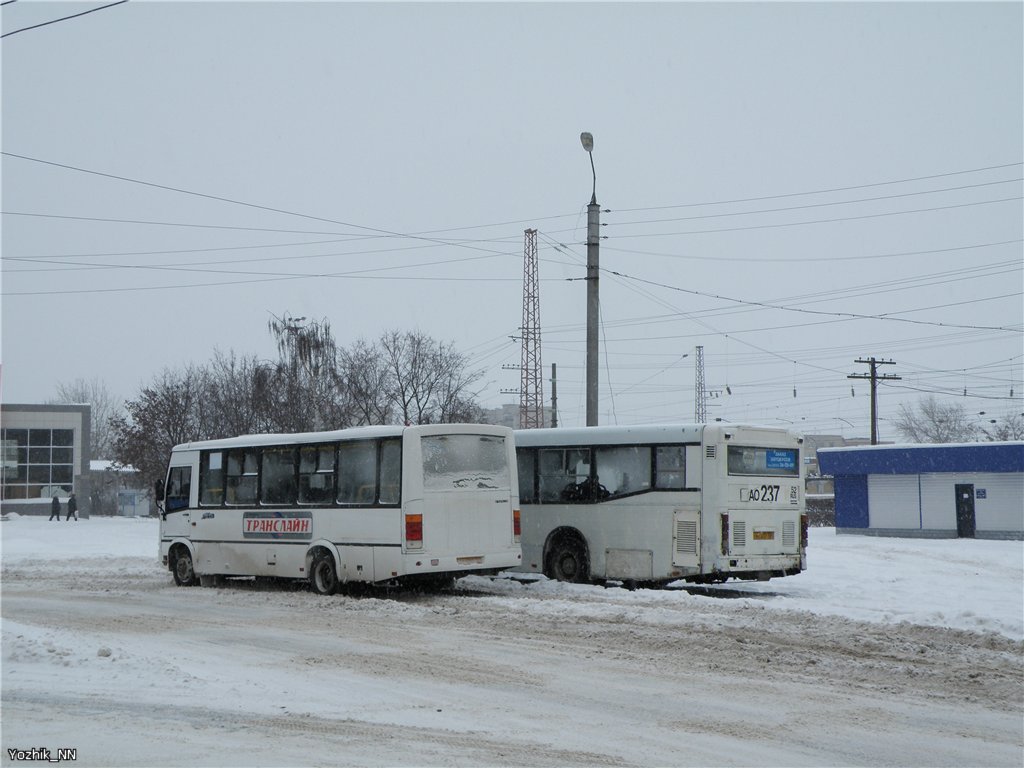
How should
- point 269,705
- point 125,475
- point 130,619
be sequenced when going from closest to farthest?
point 269,705 → point 130,619 → point 125,475

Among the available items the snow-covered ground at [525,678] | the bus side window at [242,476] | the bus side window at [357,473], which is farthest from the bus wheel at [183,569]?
the bus side window at [357,473]

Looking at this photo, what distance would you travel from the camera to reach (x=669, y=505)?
731 inches

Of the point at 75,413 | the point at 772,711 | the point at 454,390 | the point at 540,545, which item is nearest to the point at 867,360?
the point at 454,390

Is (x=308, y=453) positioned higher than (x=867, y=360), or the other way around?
(x=867, y=360)

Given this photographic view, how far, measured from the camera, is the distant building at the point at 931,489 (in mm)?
41344

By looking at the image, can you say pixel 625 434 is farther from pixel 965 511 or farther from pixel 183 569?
pixel 965 511

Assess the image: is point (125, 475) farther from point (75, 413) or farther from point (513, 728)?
point (513, 728)

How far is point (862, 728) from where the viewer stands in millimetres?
8633

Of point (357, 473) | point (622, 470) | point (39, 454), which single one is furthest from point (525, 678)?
point (39, 454)

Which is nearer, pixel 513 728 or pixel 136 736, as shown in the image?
pixel 136 736

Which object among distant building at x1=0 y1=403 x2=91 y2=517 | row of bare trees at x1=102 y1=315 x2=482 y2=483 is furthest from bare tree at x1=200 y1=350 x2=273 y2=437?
distant building at x1=0 y1=403 x2=91 y2=517

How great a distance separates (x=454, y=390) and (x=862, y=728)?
41.1 metres

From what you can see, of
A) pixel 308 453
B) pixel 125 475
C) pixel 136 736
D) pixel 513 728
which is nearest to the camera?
pixel 136 736

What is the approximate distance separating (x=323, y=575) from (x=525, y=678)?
29.6 feet
